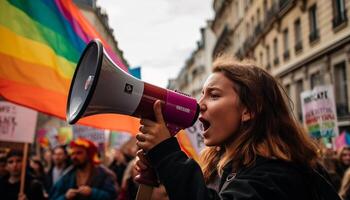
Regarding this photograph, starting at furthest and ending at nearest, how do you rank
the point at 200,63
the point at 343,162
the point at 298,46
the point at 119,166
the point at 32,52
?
the point at 200,63, the point at 298,46, the point at 119,166, the point at 343,162, the point at 32,52

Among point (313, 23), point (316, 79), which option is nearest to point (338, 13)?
point (313, 23)

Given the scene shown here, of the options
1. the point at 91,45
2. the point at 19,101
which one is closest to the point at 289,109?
the point at 91,45

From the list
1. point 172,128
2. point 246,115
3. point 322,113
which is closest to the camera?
point 172,128

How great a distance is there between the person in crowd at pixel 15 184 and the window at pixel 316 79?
1745 centimetres

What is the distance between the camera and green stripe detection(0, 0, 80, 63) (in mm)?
3398

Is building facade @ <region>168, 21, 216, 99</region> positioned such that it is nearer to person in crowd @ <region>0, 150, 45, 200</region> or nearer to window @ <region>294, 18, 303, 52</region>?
window @ <region>294, 18, 303, 52</region>

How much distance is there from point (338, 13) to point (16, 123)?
640 inches

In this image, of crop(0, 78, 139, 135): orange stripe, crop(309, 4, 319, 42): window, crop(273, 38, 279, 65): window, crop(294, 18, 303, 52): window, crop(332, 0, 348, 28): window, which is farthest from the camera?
crop(273, 38, 279, 65): window

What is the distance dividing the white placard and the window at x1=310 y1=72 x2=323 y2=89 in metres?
17.1

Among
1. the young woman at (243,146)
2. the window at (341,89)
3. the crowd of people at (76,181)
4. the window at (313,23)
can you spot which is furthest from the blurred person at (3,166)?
the window at (313,23)

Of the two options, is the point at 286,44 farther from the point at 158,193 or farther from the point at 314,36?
the point at 158,193

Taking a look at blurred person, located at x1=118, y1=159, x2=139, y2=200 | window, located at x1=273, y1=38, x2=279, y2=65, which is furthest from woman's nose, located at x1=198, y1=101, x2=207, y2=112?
window, located at x1=273, y1=38, x2=279, y2=65

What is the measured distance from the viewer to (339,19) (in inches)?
731

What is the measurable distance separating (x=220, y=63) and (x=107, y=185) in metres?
3.49
